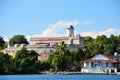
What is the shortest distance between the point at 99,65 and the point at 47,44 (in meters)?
19.4

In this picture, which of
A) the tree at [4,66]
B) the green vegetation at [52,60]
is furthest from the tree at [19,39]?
the tree at [4,66]

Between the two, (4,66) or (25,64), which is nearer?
(4,66)

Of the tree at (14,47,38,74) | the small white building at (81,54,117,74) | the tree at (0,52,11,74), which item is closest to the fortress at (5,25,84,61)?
the small white building at (81,54,117,74)

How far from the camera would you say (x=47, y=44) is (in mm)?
107562

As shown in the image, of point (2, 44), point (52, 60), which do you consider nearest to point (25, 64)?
point (52, 60)

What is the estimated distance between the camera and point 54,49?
102000 mm

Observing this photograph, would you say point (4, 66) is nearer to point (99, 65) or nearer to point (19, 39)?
point (99, 65)

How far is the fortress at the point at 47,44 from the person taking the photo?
102188mm

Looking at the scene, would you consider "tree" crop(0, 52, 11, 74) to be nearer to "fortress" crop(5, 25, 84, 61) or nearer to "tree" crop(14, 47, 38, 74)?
"tree" crop(14, 47, 38, 74)

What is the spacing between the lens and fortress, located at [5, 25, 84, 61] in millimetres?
102188

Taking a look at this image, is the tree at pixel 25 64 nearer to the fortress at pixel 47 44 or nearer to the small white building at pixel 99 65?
the small white building at pixel 99 65

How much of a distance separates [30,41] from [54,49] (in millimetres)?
15287

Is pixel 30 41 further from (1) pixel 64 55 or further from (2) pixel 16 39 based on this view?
(1) pixel 64 55

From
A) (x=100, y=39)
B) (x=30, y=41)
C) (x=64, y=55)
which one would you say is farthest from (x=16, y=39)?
(x=64, y=55)
